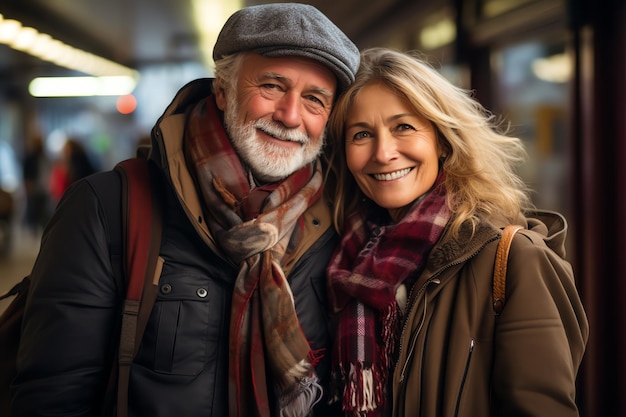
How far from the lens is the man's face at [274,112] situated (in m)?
1.66

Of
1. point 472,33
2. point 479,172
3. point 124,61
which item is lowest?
point 479,172

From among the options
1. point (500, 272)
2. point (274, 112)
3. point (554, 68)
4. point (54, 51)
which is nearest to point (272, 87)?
point (274, 112)

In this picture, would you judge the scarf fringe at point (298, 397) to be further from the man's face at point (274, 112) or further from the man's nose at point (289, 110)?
the man's nose at point (289, 110)

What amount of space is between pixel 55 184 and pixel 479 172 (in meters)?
9.28

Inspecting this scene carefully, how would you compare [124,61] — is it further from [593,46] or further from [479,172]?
[479,172]

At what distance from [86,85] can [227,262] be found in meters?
9.68

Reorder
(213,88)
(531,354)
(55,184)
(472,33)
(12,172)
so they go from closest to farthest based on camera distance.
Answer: (531,354) → (213,88) → (472,33) → (55,184) → (12,172)

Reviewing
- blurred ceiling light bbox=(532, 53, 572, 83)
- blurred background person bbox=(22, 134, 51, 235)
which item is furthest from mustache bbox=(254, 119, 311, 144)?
blurred background person bbox=(22, 134, 51, 235)

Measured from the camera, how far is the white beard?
1663 millimetres

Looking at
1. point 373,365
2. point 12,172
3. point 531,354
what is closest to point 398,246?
point 373,365

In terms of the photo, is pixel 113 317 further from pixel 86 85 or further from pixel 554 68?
pixel 86 85

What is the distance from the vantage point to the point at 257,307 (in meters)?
1.52

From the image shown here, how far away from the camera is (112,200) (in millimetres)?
1502

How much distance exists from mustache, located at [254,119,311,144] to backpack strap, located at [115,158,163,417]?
1.26ft
